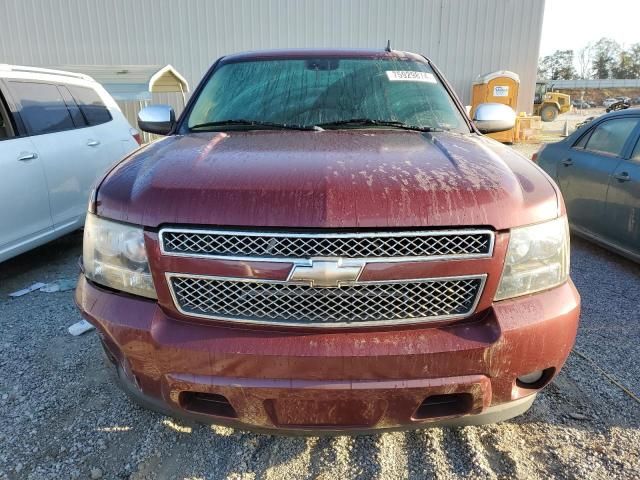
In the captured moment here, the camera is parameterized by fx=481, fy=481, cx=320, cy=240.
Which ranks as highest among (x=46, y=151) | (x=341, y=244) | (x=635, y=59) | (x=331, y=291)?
(x=341, y=244)

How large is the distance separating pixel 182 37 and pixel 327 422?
56.2ft

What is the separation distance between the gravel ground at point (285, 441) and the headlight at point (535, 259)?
0.84m

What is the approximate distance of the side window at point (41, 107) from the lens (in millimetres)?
4266

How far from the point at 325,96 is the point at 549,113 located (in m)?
26.9

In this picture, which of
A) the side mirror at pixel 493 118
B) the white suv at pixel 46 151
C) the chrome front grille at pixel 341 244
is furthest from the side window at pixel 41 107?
the side mirror at pixel 493 118

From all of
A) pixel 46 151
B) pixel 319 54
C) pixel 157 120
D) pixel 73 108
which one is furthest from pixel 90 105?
pixel 319 54

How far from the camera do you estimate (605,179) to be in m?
4.75

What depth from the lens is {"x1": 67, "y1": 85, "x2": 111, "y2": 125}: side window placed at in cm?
511

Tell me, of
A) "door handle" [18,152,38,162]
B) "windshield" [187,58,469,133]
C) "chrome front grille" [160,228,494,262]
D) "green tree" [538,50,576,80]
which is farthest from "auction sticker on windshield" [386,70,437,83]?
"green tree" [538,50,576,80]

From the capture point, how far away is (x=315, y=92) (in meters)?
2.92

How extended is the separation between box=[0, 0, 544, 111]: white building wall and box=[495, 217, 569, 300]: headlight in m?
15.8

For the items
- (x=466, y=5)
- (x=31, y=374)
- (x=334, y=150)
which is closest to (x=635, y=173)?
(x=334, y=150)

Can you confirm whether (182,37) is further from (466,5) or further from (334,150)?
(334,150)

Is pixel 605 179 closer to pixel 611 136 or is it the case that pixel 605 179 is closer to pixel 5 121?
pixel 611 136
